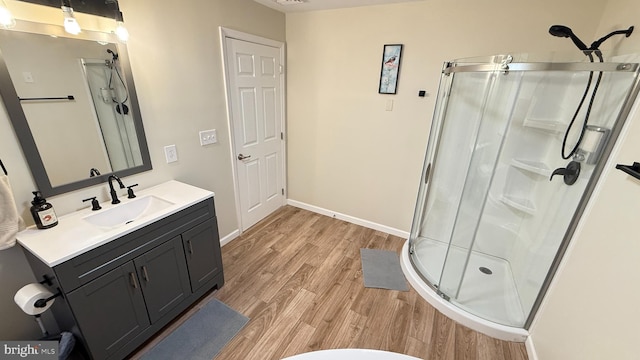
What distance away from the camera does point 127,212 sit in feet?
5.57

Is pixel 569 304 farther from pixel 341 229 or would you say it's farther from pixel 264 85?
pixel 264 85

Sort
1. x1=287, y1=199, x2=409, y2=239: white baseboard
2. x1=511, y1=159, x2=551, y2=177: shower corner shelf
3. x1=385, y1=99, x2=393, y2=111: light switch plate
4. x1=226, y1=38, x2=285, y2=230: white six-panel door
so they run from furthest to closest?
x1=287, y1=199, x2=409, y2=239: white baseboard < x1=385, y1=99, x2=393, y2=111: light switch plate < x1=226, y1=38, x2=285, y2=230: white six-panel door < x1=511, y1=159, x2=551, y2=177: shower corner shelf

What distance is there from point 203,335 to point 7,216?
125 centimetres

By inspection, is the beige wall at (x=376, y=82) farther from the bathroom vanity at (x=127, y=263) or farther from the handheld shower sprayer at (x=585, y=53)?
the bathroom vanity at (x=127, y=263)

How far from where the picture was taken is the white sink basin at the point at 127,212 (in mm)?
1569

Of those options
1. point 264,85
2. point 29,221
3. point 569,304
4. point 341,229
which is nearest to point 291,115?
point 264,85

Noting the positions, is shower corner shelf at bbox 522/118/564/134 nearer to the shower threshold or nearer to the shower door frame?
the shower door frame

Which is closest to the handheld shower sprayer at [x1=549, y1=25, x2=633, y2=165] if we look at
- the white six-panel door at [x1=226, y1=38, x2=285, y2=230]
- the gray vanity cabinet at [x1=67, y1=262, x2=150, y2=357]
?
the white six-panel door at [x1=226, y1=38, x2=285, y2=230]

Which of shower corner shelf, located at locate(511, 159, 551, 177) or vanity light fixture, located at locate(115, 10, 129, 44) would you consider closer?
vanity light fixture, located at locate(115, 10, 129, 44)

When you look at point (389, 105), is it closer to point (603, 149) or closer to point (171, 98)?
point (603, 149)

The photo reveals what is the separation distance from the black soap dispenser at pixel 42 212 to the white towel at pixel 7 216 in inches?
2.7

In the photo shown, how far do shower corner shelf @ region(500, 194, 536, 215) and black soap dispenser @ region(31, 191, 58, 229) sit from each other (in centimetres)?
319

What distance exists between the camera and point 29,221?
1.39 metres

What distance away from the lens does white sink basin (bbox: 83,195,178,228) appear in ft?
5.15
